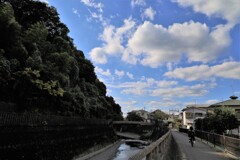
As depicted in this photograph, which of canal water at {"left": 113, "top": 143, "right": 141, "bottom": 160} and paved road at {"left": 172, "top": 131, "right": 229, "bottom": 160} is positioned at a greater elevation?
paved road at {"left": 172, "top": 131, "right": 229, "bottom": 160}

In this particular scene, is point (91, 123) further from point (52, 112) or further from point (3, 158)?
point (3, 158)

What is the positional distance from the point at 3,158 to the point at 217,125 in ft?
103

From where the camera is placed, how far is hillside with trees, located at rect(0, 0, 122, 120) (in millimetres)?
27234

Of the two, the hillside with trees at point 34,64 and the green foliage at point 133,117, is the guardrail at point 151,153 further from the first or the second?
the green foliage at point 133,117

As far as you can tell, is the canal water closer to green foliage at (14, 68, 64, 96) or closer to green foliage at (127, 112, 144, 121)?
green foliage at (14, 68, 64, 96)

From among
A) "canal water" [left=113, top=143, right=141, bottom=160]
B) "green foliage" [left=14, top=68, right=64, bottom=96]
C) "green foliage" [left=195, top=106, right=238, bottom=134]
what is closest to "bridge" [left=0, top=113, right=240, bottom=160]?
"green foliage" [left=14, top=68, right=64, bottom=96]

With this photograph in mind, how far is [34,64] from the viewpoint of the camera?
29.0 meters

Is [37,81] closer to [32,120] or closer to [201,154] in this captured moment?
[32,120]

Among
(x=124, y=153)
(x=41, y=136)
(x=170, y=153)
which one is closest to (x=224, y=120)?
(x=124, y=153)

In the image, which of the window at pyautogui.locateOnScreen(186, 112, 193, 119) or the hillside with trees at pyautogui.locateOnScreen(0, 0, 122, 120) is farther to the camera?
the window at pyautogui.locateOnScreen(186, 112, 193, 119)

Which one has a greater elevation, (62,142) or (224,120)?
(224,120)

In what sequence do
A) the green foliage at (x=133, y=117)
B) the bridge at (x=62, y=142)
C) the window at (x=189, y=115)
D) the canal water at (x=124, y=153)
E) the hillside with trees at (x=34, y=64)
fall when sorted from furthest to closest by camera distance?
the green foliage at (x=133, y=117) → the window at (x=189, y=115) → the canal water at (x=124, y=153) → the hillside with trees at (x=34, y=64) → the bridge at (x=62, y=142)

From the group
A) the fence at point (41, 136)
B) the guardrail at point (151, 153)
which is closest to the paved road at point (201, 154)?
the guardrail at point (151, 153)

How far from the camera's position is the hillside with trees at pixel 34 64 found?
89.4ft
